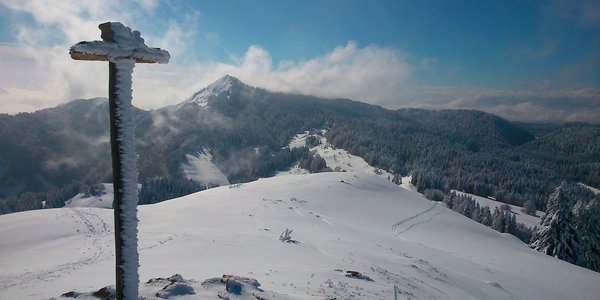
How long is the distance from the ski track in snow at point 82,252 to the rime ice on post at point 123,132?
10.2 meters

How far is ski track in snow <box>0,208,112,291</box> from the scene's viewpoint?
1361cm

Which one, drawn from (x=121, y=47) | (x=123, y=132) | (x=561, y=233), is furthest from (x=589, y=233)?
(x=121, y=47)

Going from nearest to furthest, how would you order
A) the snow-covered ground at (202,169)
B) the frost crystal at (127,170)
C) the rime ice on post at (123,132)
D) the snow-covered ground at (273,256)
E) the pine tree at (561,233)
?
the rime ice on post at (123,132) < the frost crystal at (127,170) < the snow-covered ground at (273,256) < the pine tree at (561,233) < the snow-covered ground at (202,169)

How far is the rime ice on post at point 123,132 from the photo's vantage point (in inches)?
220

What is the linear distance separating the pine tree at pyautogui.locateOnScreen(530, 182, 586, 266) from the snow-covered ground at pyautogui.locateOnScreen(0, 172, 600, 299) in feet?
10.6

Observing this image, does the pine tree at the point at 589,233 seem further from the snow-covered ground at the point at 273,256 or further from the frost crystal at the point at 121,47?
the frost crystal at the point at 121,47

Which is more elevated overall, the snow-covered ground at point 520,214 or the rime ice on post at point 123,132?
the rime ice on post at point 123,132

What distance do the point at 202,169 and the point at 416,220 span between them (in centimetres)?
13156

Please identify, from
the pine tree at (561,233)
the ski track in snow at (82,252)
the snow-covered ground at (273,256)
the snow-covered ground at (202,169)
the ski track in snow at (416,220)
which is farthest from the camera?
the snow-covered ground at (202,169)

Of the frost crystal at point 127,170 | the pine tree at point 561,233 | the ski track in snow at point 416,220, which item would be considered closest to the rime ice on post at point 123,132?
the frost crystal at point 127,170

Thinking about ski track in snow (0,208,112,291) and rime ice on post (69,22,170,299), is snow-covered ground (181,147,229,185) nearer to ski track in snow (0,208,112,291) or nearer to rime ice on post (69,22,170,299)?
ski track in snow (0,208,112,291)

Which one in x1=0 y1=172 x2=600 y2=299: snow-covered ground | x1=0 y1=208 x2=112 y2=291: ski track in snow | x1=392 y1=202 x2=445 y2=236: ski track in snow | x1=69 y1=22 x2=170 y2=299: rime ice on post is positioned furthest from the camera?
x1=392 y1=202 x2=445 y2=236: ski track in snow

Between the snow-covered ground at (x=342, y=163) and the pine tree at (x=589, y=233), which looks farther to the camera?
the snow-covered ground at (x=342, y=163)

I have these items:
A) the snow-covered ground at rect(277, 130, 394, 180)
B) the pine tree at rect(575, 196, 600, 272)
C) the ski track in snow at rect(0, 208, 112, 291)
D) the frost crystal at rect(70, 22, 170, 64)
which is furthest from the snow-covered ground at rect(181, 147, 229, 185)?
the frost crystal at rect(70, 22, 170, 64)
